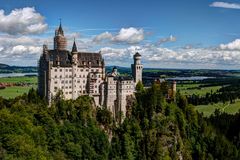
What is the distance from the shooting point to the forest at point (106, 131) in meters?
95.8

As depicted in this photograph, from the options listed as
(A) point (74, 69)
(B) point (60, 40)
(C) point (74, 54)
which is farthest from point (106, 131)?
(B) point (60, 40)

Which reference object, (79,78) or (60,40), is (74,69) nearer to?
(79,78)

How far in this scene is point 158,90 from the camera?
123 m

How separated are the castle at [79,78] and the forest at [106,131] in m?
2.85

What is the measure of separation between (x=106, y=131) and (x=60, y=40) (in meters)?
31.1

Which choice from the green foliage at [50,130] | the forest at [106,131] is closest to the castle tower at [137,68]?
the forest at [106,131]

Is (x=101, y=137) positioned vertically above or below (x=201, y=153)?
above

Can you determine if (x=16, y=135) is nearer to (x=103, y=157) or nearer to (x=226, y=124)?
(x=103, y=157)

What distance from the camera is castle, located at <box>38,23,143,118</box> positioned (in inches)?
4296

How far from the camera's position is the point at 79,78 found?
374 ft

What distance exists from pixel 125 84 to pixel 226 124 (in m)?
61.7

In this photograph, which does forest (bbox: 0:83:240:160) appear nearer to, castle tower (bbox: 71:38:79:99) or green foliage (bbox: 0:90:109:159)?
green foliage (bbox: 0:90:109:159)

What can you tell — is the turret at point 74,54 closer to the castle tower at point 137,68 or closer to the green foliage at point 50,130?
the green foliage at point 50,130

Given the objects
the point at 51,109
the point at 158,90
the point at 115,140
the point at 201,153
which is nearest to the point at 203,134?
the point at 201,153
